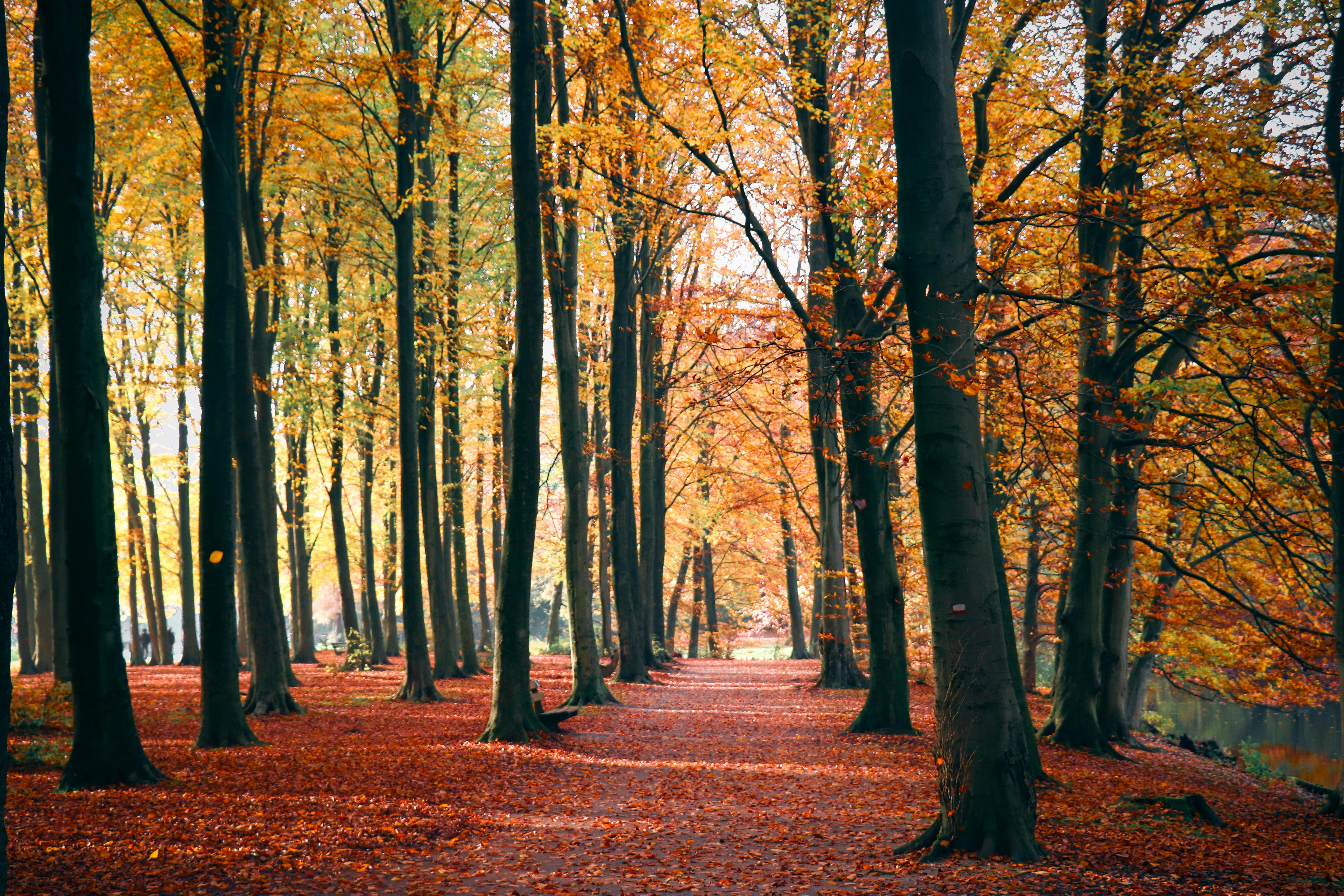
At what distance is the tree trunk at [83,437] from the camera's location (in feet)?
22.1

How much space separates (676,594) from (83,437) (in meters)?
24.8

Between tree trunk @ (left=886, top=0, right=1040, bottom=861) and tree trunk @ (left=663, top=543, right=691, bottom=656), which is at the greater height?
tree trunk @ (left=886, top=0, right=1040, bottom=861)

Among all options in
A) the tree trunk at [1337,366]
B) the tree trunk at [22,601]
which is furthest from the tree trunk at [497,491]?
the tree trunk at [1337,366]

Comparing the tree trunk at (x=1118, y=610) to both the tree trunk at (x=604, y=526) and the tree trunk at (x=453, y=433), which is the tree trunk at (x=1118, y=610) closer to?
the tree trunk at (x=604, y=526)

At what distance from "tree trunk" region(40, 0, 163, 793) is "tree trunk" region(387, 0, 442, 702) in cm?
600

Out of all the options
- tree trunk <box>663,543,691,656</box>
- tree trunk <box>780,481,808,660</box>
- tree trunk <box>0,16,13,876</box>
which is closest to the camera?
tree trunk <box>0,16,13,876</box>

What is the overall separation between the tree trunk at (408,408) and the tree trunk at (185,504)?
8041mm

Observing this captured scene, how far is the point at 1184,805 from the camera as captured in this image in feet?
22.3

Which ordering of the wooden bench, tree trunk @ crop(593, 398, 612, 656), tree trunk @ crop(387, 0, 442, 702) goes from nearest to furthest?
the wooden bench, tree trunk @ crop(387, 0, 442, 702), tree trunk @ crop(593, 398, 612, 656)

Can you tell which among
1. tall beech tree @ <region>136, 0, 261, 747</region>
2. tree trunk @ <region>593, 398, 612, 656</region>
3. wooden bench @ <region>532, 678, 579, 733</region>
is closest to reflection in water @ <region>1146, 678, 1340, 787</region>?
tree trunk @ <region>593, 398, 612, 656</region>

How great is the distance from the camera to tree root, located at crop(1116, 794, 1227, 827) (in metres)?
6.72

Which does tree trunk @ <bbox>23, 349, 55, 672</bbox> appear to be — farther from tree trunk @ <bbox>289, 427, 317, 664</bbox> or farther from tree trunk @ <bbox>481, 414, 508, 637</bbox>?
tree trunk @ <bbox>481, 414, 508, 637</bbox>

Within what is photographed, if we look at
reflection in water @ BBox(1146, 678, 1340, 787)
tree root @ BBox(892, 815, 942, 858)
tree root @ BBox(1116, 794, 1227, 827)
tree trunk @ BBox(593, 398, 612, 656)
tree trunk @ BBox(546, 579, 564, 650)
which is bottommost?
reflection in water @ BBox(1146, 678, 1340, 787)

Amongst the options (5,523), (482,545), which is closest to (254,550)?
(5,523)
